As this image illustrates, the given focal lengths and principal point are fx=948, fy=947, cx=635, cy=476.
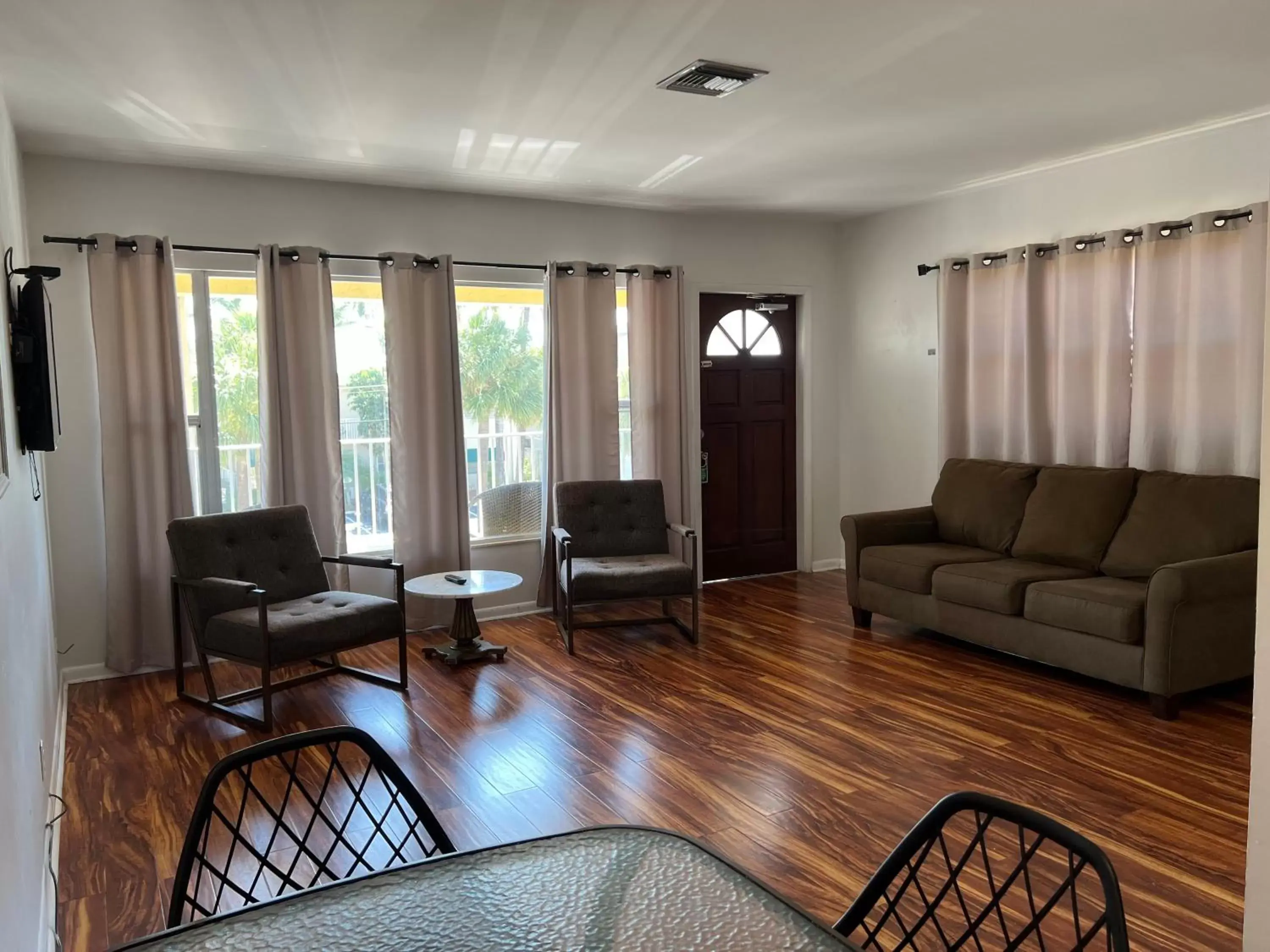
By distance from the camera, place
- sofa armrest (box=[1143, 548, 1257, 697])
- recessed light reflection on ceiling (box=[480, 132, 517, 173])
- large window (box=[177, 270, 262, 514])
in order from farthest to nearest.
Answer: large window (box=[177, 270, 262, 514]), recessed light reflection on ceiling (box=[480, 132, 517, 173]), sofa armrest (box=[1143, 548, 1257, 697])

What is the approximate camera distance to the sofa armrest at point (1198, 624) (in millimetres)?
3719

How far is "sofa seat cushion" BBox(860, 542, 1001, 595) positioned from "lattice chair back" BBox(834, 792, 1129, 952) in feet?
6.40

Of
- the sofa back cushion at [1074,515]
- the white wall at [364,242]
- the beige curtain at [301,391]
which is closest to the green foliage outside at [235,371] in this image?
the beige curtain at [301,391]

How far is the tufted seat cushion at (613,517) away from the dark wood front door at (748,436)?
2.96ft

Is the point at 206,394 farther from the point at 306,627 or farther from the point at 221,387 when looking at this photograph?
the point at 306,627

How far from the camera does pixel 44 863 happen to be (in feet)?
7.96

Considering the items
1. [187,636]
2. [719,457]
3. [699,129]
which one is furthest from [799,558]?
[187,636]

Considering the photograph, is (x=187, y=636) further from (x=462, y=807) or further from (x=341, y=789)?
(x=462, y=807)

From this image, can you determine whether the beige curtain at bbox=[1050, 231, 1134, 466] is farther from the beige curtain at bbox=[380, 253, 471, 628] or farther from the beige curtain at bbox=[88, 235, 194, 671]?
the beige curtain at bbox=[88, 235, 194, 671]

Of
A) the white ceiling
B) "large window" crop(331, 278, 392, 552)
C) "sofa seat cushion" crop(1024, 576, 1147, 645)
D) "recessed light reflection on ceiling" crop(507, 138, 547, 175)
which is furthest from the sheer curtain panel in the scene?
"large window" crop(331, 278, 392, 552)

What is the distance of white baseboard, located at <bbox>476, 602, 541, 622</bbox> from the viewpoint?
5.67 metres

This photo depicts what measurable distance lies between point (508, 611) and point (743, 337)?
2.45 meters

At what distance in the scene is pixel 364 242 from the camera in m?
5.19

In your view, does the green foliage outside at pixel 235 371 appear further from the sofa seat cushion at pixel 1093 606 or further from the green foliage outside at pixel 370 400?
the sofa seat cushion at pixel 1093 606
